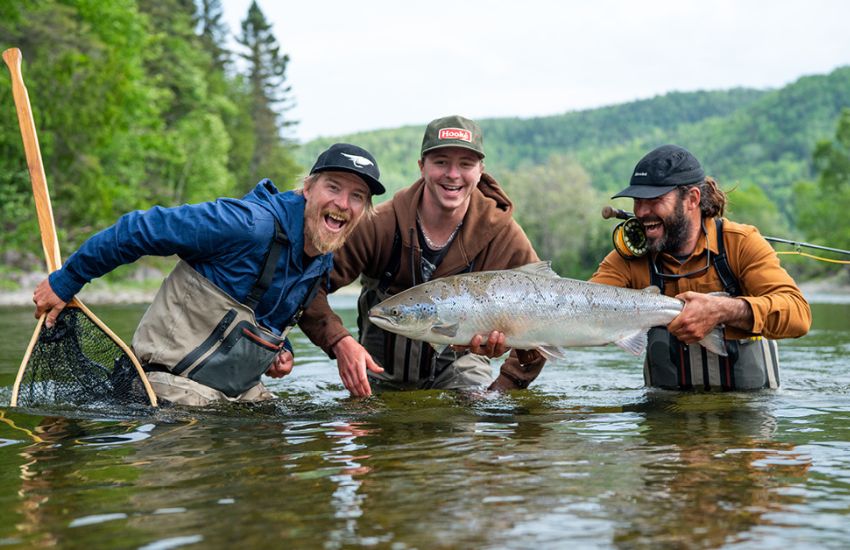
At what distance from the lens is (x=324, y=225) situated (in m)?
6.35

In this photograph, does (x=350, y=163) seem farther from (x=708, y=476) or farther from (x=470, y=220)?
(x=708, y=476)

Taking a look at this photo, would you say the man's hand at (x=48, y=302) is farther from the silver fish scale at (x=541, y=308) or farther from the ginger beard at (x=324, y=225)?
the silver fish scale at (x=541, y=308)

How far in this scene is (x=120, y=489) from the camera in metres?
4.19

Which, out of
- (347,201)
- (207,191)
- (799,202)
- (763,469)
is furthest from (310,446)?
(799,202)

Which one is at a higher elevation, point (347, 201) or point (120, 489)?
point (347, 201)

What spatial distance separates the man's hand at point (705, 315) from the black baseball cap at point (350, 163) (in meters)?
2.29

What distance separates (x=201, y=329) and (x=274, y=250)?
75 centimetres

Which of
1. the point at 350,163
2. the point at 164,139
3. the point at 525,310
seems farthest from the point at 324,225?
the point at 164,139

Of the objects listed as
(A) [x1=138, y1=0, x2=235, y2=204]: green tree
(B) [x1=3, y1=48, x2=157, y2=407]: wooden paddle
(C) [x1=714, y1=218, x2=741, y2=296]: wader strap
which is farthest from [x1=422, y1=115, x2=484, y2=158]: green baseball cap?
(A) [x1=138, y1=0, x2=235, y2=204]: green tree

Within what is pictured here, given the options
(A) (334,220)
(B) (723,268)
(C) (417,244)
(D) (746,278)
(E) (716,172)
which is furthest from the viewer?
(E) (716,172)

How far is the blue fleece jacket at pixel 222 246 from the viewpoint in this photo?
5.99m

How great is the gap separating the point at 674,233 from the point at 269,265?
3.06 metres

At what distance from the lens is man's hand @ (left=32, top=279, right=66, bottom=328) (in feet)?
20.6

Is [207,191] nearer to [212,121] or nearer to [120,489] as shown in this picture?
[212,121]
